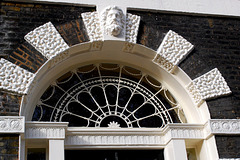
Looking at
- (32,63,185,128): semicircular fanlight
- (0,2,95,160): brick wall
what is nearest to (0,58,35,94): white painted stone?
(0,2,95,160): brick wall

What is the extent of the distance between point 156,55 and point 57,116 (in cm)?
221

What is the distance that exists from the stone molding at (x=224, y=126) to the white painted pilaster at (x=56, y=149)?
2.64 meters

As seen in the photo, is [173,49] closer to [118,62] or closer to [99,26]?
[118,62]

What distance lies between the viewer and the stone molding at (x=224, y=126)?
7137mm

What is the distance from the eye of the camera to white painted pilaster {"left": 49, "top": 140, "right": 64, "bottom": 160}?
256 inches

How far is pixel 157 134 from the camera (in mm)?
7422

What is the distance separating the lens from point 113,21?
7.61m

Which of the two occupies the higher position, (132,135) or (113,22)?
(113,22)

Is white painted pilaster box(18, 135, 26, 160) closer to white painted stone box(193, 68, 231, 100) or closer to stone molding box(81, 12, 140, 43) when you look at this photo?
stone molding box(81, 12, 140, 43)

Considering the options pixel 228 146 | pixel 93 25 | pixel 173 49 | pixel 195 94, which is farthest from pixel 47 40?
pixel 228 146

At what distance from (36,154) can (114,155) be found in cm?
135

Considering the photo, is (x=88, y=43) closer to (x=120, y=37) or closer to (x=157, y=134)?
(x=120, y=37)

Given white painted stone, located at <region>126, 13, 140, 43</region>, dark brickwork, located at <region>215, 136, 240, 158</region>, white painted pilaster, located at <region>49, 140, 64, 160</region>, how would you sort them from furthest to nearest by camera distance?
white painted stone, located at <region>126, 13, 140, 43</region>, dark brickwork, located at <region>215, 136, 240, 158</region>, white painted pilaster, located at <region>49, 140, 64, 160</region>

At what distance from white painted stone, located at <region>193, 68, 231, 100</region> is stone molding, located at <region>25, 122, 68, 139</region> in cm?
261
